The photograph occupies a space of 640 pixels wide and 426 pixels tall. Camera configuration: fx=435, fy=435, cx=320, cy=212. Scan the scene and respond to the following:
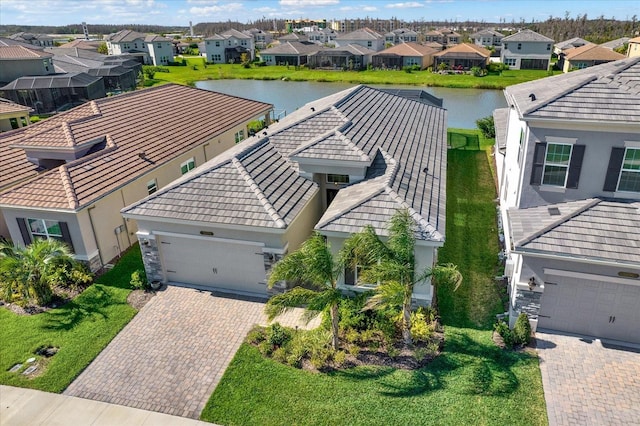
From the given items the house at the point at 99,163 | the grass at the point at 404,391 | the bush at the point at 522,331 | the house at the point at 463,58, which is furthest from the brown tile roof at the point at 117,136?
the house at the point at 463,58

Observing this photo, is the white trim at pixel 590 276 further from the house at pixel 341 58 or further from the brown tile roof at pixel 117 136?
the house at pixel 341 58

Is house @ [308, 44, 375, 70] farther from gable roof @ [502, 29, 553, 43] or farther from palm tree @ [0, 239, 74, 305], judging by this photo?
palm tree @ [0, 239, 74, 305]

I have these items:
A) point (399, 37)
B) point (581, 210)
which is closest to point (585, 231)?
point (581, 210)

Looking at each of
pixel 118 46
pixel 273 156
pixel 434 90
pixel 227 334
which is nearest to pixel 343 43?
pixel 434 90

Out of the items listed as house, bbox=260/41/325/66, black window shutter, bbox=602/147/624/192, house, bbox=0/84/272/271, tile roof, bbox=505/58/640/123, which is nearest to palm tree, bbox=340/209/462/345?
tile roof, bbox=505/58/640/123

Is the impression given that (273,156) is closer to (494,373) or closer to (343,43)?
(494,373)
